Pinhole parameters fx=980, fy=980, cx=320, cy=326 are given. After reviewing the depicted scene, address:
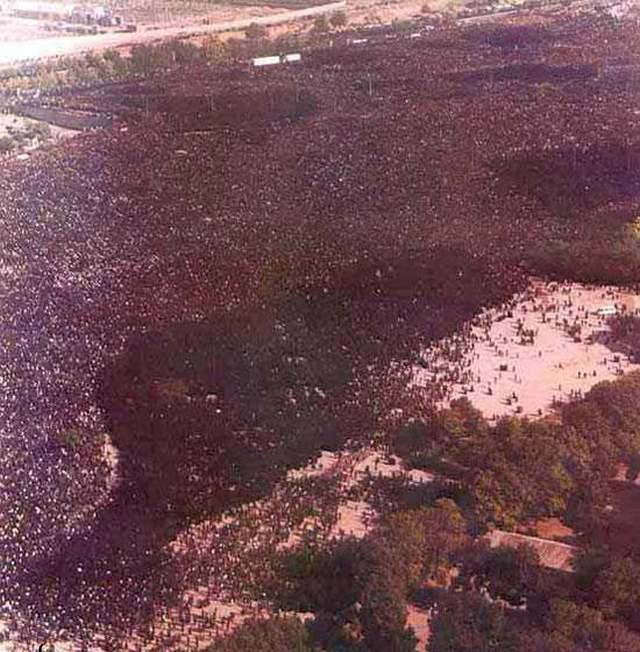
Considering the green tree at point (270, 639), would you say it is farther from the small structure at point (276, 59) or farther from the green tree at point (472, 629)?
the small structure at point (276, 59)

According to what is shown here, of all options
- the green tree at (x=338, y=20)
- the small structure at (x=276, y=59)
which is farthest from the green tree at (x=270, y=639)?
the green tree at (x=338, y=20)

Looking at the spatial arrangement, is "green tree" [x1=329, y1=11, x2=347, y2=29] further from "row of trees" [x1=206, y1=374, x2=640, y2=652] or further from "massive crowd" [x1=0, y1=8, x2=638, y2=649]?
"row of trees" [x1=206, y1=374, x2=640, y2=652]

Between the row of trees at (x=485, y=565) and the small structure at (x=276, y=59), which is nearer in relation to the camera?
the row of trees at (x=485, y=565)

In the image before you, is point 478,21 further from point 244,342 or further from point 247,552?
point 247,552

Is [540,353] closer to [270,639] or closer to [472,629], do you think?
[472,629]

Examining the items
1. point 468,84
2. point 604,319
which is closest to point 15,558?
point 604,319

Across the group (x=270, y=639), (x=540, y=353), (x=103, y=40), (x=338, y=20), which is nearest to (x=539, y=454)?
(x=270, y=639)
